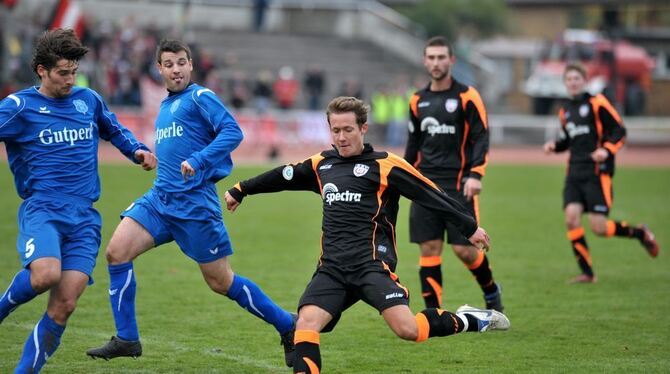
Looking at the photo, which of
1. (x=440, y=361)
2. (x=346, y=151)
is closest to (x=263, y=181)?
(x=346, y=151)

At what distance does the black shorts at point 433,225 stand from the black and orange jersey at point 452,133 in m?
0.18

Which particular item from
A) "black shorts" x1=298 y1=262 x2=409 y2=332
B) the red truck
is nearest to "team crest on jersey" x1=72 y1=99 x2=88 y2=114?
"black shorts" x1=298 y1=262 x2=409 y2=332

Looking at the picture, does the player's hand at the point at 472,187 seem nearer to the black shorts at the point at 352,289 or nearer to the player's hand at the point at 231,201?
the black shorts at the point at 352,289

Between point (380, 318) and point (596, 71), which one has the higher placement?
point (596, 71)

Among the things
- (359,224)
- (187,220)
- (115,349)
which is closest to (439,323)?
(359,224)

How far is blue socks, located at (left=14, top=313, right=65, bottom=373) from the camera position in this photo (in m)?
6.52

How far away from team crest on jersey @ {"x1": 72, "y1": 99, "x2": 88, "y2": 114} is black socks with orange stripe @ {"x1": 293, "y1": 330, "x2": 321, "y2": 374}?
2.12 metres

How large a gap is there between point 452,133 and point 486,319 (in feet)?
8.10

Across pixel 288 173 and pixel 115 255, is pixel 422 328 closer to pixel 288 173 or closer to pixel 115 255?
pixel 288 173

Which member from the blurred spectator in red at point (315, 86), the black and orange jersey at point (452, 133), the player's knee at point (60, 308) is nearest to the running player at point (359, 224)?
the player's knee at point (60, 308)

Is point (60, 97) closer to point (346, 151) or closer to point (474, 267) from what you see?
point (346, 151)

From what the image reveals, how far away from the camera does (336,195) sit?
22.2ft

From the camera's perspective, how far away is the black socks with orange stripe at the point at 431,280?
9.19 metres

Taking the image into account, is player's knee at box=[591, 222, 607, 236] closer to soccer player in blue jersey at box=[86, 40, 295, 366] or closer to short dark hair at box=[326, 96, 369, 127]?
soccer player in blue jersey at box=[86, 40, 295, 366]
